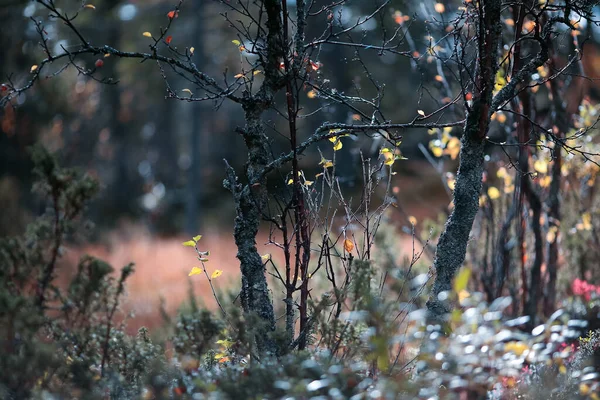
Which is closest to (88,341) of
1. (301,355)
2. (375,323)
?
(301,355)

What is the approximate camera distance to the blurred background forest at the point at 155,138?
970cm

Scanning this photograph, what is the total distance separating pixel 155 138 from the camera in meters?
27.7

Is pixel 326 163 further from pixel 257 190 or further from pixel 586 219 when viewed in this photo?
pixel 586 219

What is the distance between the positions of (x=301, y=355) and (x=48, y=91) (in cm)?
1065

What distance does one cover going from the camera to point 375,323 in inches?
88.7

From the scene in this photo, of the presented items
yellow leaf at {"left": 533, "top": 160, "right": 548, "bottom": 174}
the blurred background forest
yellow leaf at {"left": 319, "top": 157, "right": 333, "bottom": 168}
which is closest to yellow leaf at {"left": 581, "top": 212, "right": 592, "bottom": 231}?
yellow leaf at {"left": 533, "top": 160, "right": 548, "bottom": 174}

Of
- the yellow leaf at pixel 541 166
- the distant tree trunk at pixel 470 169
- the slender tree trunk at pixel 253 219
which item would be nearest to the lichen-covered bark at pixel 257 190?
the slender tree trunk at pixel 253 219

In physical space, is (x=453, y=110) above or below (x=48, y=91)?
below

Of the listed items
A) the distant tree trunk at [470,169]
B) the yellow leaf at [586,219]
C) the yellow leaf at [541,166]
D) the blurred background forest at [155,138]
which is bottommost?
the distant tree trunk at [470,169]

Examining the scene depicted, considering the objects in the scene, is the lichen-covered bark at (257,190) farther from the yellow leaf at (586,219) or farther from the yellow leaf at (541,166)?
the yellow leaf at (586,219)

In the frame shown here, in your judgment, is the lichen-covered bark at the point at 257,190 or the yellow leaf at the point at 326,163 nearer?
the lichen-covered bark at the point at 257,190

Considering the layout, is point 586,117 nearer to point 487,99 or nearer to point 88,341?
point 487,99

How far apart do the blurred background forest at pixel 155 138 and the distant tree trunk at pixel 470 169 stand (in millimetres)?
1029

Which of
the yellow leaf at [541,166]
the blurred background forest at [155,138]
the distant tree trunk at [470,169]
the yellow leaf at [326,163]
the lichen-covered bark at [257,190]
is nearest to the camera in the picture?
the distant tree trunk at [470,169]
